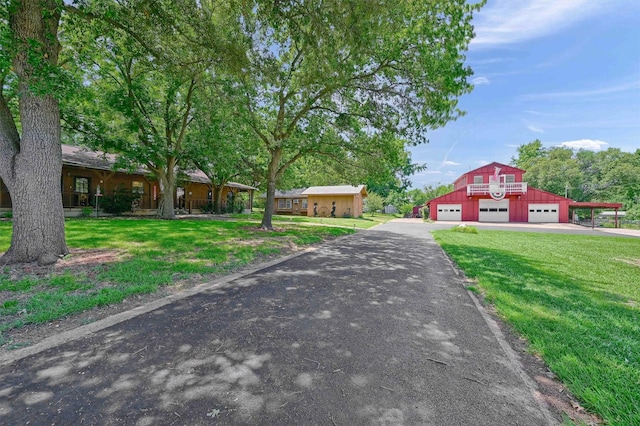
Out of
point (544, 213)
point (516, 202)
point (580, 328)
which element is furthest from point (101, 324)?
point (544, 213)

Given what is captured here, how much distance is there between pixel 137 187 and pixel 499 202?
34.7 m

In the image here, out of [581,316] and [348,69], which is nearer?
[581,316]

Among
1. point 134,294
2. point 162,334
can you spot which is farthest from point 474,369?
point 134,294

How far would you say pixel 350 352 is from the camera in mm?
2650

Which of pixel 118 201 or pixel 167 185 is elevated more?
pixel 167 185

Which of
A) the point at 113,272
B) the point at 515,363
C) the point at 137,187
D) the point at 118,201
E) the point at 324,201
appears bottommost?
the point at 515,363

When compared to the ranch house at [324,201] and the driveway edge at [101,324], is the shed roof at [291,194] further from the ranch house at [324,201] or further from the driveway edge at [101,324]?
the driveway edge at [101,324]

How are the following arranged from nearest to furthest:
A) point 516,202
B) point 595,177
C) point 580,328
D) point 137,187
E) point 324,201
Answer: point 580,328 → point 137,187 → point 516,202 → point 324,201 → point 595,177

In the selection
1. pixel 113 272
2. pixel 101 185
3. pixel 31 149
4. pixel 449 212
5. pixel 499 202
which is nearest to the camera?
pixel 113 272

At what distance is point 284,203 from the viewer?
3588 cm

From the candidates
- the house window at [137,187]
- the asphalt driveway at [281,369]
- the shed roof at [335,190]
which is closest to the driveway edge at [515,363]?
the asphalt driveway at [281,369]

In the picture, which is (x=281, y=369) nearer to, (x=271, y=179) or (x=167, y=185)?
(x=271, y=179)

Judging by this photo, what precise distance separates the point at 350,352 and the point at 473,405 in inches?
42.1

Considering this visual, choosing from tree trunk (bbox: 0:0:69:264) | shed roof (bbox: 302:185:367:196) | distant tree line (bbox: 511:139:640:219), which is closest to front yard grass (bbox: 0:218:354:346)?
tree trunk (bbox: 0:0:69:264)
